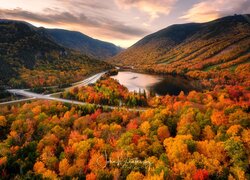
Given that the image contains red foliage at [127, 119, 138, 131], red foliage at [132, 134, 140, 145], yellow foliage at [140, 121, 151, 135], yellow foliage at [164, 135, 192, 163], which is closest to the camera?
yellow foliage at [164, 135, 192, 163]

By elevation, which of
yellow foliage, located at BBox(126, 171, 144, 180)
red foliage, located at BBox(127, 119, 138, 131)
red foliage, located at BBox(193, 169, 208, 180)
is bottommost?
yellow foliage, located at BBox(126, 171, 144, 180)

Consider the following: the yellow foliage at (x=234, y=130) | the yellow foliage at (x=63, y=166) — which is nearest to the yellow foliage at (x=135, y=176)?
the yellow foliage at (x=63, y=166)

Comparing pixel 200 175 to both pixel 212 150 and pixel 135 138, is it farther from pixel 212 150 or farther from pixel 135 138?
pixel 135 138

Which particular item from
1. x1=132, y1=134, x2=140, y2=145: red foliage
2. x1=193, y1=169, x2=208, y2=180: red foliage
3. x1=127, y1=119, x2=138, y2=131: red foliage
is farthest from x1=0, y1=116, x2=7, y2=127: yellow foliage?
x1=193, y1=169, x2=208, y2=180: red foliage

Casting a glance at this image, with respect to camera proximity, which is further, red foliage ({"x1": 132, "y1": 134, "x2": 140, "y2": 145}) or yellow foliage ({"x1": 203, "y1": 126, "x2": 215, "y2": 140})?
yellow foliage ({"x1": 203, "y1": 126, "x2": 215, "y2": 140})

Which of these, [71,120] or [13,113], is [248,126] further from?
[13,113]

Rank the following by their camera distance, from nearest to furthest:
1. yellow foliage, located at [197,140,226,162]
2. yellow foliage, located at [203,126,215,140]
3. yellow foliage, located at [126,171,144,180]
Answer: yellow foliage, located at [126,171,144,180], yellow foliage, located at [197,140,226,162], yellow foliage, located at [203,126,215,140]

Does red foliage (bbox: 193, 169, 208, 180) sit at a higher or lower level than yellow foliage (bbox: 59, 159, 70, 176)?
higher

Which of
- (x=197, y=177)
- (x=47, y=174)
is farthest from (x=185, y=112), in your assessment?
(x=47, y=174)

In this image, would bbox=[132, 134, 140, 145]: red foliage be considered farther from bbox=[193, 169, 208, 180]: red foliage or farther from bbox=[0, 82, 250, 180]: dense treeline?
bbox=[193, 169, 208, 180]: red foliage

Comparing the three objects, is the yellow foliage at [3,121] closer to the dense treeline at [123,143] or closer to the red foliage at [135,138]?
the dense treeline at [123,143]
